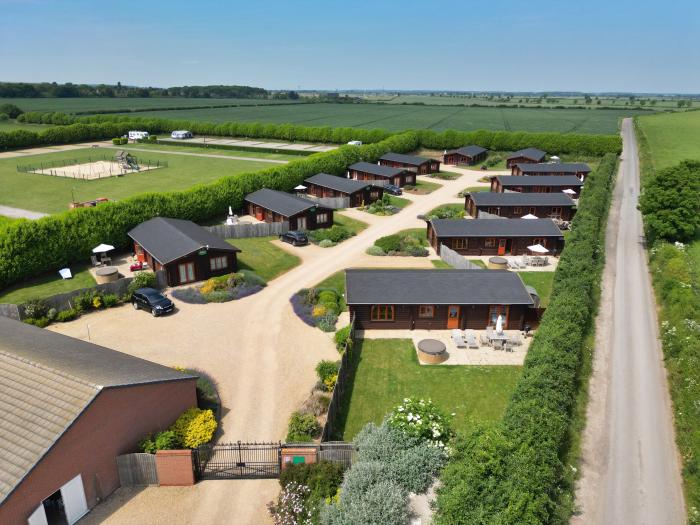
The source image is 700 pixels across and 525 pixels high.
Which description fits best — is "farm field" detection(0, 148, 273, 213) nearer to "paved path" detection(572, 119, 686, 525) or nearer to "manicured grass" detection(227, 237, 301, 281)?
"manicured grass" detection(227, 237, 301, 281)

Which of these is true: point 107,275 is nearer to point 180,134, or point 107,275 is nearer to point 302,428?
point 302,428

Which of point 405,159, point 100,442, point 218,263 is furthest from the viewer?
point 405,159

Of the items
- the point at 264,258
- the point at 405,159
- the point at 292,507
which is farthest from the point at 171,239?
the point at 405,159

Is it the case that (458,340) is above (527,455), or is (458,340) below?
below

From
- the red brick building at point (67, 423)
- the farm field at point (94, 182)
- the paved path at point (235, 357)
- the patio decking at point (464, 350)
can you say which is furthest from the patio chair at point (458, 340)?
the farm field at point (94, 182)

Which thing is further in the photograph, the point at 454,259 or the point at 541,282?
the point at 454,259

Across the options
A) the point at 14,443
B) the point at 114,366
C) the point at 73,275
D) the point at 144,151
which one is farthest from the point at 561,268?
the point at 144,151

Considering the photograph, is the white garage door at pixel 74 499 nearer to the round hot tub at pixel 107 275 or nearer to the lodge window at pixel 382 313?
the lodge window at pixel 382 313
